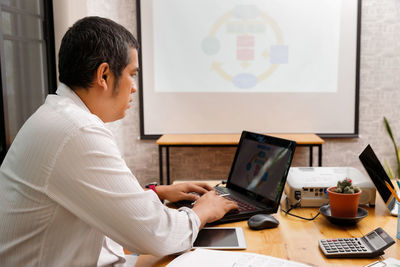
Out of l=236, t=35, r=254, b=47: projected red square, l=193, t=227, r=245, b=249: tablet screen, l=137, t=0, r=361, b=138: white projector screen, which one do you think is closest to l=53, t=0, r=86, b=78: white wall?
l=137, t=0, r=361, b=138: white projector screen

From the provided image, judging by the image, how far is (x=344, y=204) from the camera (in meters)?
1.13

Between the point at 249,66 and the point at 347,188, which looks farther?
the point at 249,66

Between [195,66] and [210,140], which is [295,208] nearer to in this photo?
[210,140]

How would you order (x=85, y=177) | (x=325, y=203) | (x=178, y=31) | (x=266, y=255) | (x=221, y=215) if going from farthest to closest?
(x=178, y=31)
(x=325, y=203)
(x=221, y=215)
(x=266, y=255)
(x=85, y=177)

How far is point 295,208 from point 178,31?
7.48 ft

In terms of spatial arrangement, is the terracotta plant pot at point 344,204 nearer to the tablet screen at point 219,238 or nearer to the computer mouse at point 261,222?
the computer mouse at point 261,222

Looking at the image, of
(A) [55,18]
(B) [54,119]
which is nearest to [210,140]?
(A) [55,18]

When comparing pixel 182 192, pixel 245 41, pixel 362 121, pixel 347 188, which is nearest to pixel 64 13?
pixel 245 41

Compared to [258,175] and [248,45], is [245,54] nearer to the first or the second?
[248,45]

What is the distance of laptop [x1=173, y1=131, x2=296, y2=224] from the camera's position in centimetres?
124

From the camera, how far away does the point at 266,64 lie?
10.7 ft

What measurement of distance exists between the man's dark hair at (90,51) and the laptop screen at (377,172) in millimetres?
874

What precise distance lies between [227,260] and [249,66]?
2555 millimetres

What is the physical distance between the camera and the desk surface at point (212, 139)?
287 centimetres
